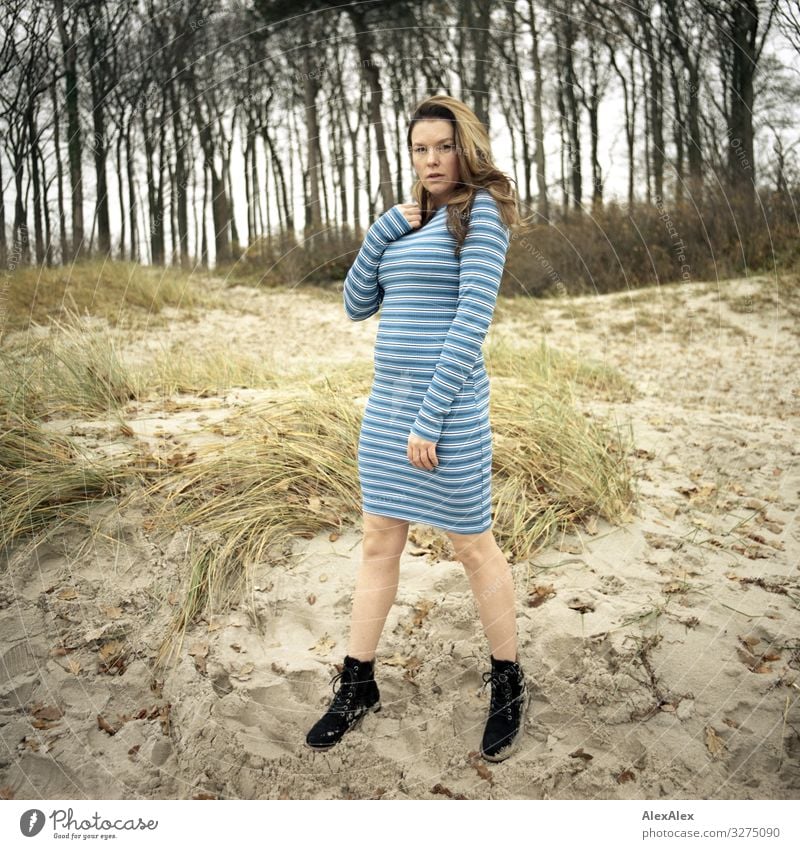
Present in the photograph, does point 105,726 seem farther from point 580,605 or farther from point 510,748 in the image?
point 580,605

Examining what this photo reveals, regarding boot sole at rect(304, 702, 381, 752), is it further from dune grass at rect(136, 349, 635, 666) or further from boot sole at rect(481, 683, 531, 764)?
dune grass at rect(136, 349, 635, 666)

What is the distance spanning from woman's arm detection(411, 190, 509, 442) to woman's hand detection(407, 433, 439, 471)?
0.02 metres

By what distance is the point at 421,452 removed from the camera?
2.06 meters

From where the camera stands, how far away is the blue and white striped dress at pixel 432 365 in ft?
6.61

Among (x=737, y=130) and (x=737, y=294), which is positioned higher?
(x=737, y=130)

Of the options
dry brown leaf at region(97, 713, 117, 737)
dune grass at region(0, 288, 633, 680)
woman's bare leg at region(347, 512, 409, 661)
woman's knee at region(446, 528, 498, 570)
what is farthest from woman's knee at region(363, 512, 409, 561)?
dry brown leaf at region(97, 713, 117, 737)

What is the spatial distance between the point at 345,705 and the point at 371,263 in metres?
1.58

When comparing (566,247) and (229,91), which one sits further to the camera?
(566,247)

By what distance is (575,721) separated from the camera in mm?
2514

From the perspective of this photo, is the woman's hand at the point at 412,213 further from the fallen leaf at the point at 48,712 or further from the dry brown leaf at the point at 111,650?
the fallen leaf at the point at 48,712

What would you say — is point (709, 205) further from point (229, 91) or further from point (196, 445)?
point (196, 445)

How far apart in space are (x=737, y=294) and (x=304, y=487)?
748 cm

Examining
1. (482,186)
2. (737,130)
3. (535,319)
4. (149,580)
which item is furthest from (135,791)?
(737,130)

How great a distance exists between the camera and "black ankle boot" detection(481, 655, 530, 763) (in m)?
2.36
